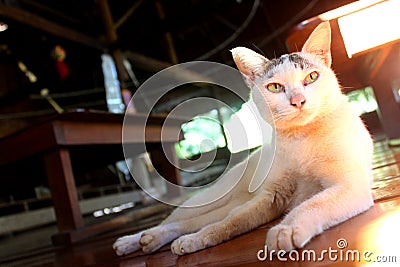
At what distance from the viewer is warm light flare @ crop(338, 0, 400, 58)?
3.46 ft

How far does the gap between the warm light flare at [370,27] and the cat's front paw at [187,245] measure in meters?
0.74

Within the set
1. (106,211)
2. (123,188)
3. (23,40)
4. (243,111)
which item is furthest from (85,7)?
(243,111)

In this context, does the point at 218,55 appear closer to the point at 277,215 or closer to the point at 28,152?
the point at 28,152

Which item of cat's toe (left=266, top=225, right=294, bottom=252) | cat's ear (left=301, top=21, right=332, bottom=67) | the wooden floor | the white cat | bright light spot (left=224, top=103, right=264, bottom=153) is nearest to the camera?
the wooden floor

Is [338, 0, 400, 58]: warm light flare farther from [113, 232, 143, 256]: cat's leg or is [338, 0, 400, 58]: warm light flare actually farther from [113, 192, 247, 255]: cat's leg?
[113, 232, 143, 256]: cat's leg

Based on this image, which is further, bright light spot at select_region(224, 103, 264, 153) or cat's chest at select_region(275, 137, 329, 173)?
bright light spot at select_region(224, 103, 264, 153)

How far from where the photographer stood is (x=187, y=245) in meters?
0.80

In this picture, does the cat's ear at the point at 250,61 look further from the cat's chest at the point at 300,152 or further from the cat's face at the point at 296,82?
the cat's chest at the point at 300,152

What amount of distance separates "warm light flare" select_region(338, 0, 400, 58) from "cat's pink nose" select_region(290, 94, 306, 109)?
0.44 meters

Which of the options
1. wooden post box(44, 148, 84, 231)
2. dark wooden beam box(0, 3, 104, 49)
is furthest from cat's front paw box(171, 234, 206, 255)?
dark wooden beam box(0, 3, 104, 49)

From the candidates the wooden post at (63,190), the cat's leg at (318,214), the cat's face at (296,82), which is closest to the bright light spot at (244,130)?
the cat's face at (296,82)

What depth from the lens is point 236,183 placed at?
1.07 m

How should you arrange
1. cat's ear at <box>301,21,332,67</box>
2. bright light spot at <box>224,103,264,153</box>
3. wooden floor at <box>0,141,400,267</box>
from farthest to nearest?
bright light spot at <box>224,103,264,153</box> < cat's ear at <box>301,21,332,67</box> < wooden floor at <box>0,141,400,267</box>

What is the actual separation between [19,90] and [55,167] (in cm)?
265
